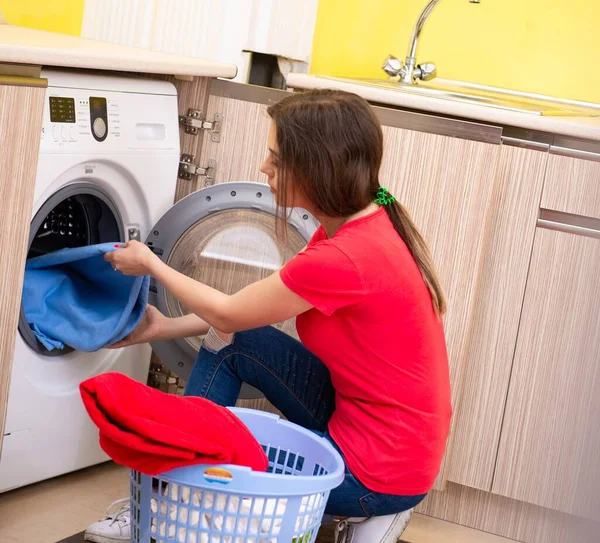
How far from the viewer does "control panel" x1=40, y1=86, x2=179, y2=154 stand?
1.57m

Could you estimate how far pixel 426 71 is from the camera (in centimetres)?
241

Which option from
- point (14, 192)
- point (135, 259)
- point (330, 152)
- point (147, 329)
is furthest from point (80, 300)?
point (330, 152)

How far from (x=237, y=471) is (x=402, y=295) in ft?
1.25

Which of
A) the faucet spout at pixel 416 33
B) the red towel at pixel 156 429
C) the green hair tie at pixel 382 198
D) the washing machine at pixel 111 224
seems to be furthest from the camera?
the faucet spout at pixel 416 33

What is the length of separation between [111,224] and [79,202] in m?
0.09

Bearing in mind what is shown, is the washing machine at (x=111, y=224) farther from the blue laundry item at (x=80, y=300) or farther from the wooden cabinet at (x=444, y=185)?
the wooden cabinet at (x=444, y=185)

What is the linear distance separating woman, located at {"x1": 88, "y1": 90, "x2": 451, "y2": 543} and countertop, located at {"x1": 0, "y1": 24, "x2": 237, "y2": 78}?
406 mm

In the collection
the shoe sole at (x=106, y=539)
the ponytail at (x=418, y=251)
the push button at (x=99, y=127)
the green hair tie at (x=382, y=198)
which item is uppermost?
the push button at (x=99, y=127)

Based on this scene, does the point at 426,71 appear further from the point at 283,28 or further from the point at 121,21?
the point at 121,21

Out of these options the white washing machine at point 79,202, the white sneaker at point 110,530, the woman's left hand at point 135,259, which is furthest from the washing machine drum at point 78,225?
the white sneaker at point 110,530

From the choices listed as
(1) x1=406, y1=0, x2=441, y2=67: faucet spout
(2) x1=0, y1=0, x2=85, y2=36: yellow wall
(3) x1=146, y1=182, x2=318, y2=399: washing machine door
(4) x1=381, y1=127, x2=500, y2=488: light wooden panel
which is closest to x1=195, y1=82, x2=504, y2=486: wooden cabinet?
(4) x1=381, y1=127, x2=500, y2=488: light wooden panel

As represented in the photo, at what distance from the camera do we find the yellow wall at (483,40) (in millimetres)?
2527

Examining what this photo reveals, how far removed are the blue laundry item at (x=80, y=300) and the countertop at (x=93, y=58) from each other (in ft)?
1.15

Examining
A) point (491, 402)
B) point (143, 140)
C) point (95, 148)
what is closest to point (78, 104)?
point (95, 148)
